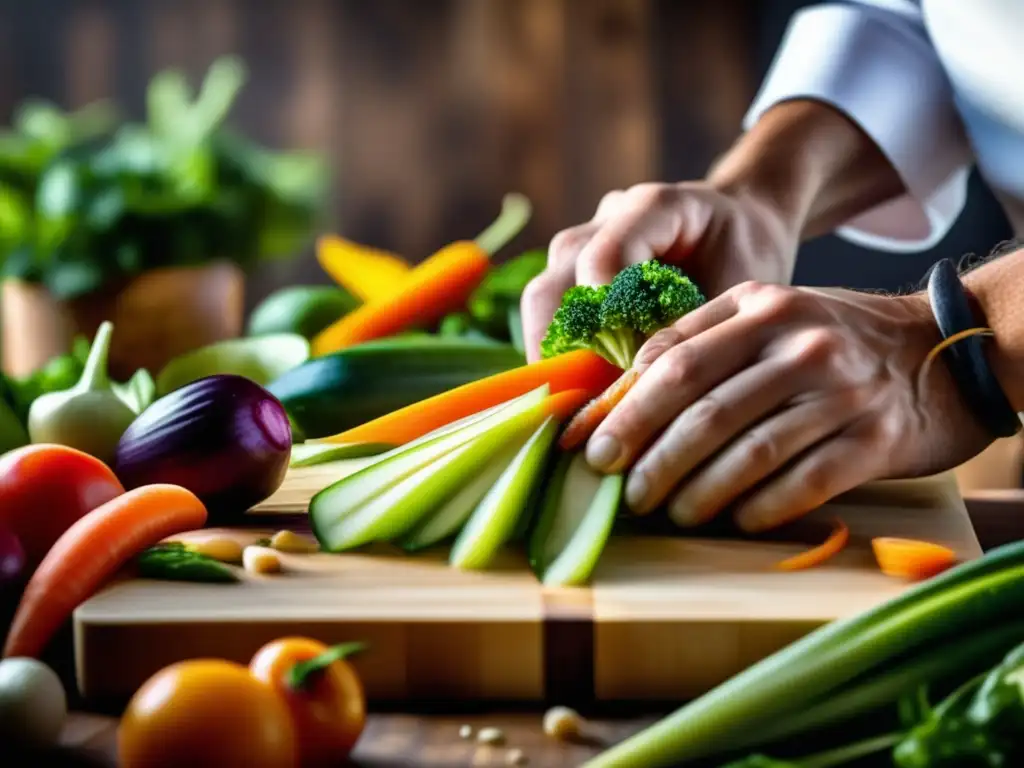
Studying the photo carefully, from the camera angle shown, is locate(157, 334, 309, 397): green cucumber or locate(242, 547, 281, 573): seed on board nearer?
locate(242, 547, 281, 573): seed on board

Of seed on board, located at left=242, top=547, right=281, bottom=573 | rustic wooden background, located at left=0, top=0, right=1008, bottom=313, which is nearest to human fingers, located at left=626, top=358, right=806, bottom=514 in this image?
seed on board, located at left=242, top=547, right=281, bottom=573

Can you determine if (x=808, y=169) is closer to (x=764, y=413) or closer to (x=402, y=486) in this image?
(x=764, y=413)

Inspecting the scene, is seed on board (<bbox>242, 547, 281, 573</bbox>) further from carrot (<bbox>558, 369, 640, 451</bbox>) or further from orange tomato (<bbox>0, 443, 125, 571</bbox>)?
carrot (<bbox>558, 369, 640, 451</bbox>)

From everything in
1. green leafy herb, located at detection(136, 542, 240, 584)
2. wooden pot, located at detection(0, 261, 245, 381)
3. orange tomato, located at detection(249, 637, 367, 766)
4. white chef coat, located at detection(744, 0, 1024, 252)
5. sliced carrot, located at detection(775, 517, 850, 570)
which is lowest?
wooden pot, located at detection(0, 261, 245, 381)

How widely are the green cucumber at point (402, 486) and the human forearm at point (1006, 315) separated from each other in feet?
1.60

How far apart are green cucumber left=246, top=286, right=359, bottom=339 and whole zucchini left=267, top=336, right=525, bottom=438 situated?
46 cm

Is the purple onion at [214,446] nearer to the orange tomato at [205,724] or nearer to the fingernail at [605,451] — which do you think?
the fingernail at [605,451]

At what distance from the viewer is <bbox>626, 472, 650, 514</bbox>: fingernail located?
46.8 inches

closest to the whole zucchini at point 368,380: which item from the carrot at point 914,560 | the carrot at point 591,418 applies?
the carrot at point 591,418

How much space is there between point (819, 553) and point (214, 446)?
1.97 ft

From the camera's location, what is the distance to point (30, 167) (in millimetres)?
2498

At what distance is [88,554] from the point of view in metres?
Result: 1.07

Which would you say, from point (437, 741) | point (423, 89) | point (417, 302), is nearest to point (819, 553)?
point (437, 741)

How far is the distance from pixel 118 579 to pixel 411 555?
0.26 metres
